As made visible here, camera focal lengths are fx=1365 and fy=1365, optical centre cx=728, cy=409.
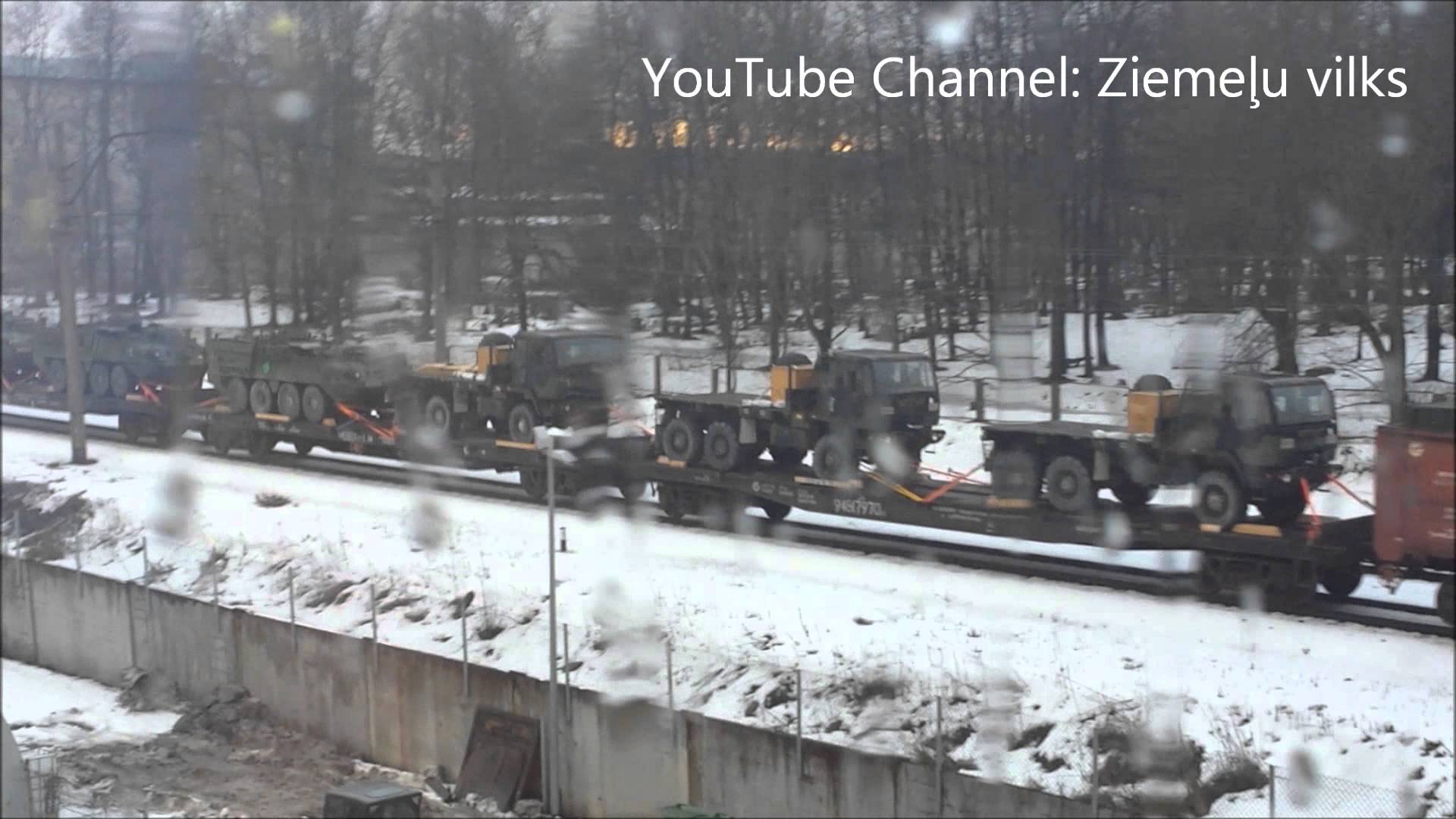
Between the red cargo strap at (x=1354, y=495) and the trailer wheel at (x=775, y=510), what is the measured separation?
8.92ft

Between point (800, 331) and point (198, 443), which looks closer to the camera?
point (800, 331)

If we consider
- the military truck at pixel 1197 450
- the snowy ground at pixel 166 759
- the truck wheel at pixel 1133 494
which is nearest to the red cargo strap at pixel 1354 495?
the military truck at pixel 1197 450

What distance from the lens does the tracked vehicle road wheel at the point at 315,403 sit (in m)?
9.08

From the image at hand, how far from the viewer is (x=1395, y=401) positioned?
5.21m

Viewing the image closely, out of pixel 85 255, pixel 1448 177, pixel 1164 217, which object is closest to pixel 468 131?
pixel 85 255

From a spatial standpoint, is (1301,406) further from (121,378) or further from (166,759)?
(121,378)

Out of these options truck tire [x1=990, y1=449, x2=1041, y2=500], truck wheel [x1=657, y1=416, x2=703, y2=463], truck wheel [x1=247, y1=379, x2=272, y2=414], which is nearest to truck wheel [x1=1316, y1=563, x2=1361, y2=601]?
truck tire [x1=990, y1=449, x2=1041, y2=500]

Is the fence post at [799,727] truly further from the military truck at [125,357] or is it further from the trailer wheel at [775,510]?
the military truck at [125,357]

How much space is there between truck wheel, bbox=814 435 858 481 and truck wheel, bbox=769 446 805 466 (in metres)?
0.15

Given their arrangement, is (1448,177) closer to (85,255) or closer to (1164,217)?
(1164,217)

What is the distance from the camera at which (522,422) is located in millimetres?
7980

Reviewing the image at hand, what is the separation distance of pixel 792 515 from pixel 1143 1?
306 cm

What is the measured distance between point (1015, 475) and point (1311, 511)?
1.24 meters

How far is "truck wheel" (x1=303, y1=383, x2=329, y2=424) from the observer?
9.08m
